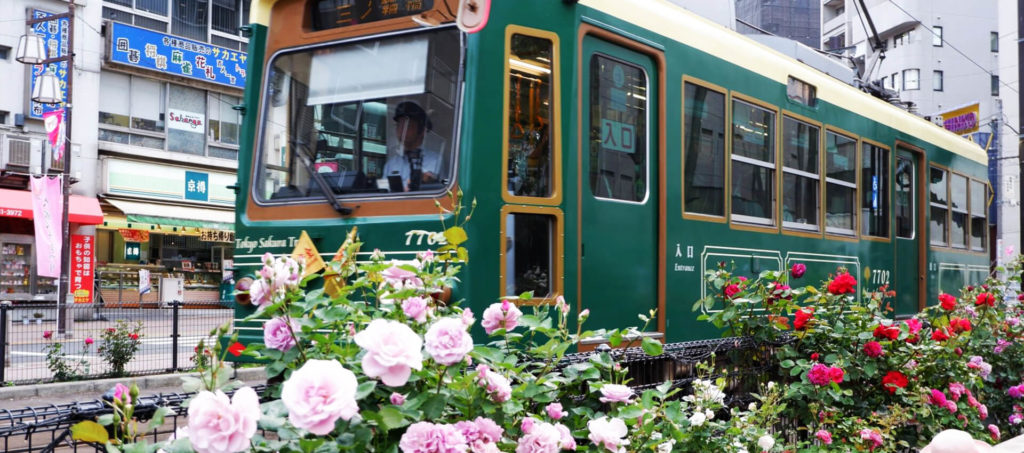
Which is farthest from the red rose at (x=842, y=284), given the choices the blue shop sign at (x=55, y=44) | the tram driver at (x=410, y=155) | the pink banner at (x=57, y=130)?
the blue shop sign at (x=55, y=44)

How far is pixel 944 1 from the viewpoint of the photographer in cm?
4647

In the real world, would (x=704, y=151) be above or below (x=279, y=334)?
above

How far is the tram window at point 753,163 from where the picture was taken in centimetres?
750

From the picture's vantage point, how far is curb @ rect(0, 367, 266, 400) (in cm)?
1041

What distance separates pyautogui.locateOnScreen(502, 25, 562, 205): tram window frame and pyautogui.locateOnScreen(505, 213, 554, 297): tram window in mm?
127

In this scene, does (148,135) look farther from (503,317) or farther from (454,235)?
(503,317)

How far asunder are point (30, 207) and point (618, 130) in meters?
19.8

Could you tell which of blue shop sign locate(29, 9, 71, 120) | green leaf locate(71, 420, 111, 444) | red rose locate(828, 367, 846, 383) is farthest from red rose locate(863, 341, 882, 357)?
blue shop sign locate(29, 9, 71, 120)

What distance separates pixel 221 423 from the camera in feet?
5.95

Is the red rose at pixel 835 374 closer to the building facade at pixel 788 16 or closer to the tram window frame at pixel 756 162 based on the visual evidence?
the tram window frame at pixel 756 162

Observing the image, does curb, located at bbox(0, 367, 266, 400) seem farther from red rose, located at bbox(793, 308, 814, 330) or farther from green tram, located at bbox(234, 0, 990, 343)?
red rose, located at bbox(793, 308, 814, 330)

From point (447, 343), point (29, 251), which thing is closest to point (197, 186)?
point (29, 251)

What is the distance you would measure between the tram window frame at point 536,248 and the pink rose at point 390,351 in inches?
141

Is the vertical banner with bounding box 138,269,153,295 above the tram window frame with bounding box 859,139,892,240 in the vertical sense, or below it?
below
